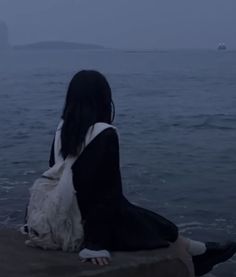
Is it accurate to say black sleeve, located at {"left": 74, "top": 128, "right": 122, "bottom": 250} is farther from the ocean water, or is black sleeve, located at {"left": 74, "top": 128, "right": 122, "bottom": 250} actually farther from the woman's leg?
the ocean water

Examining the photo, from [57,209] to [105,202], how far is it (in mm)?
277

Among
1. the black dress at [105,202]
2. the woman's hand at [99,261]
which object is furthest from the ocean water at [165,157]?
the woman's hand at [99,261]

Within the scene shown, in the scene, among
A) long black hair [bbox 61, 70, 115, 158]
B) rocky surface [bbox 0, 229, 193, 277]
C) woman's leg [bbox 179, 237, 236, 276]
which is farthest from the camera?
woman's leg [bbox 179, 237, 236, 276]

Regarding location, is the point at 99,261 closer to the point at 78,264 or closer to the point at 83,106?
the point at 78,264

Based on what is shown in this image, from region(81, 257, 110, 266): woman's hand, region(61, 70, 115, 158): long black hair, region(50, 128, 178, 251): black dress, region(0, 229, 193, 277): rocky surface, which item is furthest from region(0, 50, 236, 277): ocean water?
region(61, 70, 115, 158): long black hair

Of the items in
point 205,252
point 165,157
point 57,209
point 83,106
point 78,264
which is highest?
point 83,106

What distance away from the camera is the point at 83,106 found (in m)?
4.01

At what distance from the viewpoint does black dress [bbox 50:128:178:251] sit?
12.9 ft

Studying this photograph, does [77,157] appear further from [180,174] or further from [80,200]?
[180,174]

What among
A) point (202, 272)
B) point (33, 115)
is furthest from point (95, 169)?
point (33, 115)

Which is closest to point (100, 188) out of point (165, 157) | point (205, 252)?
point (205, 252)

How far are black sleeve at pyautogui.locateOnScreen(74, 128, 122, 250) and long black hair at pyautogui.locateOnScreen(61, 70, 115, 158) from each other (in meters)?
0.11

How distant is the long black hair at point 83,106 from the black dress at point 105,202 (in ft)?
0.34

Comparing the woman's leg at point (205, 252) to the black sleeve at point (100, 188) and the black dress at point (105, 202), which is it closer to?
the black dress at point (105, 202)
